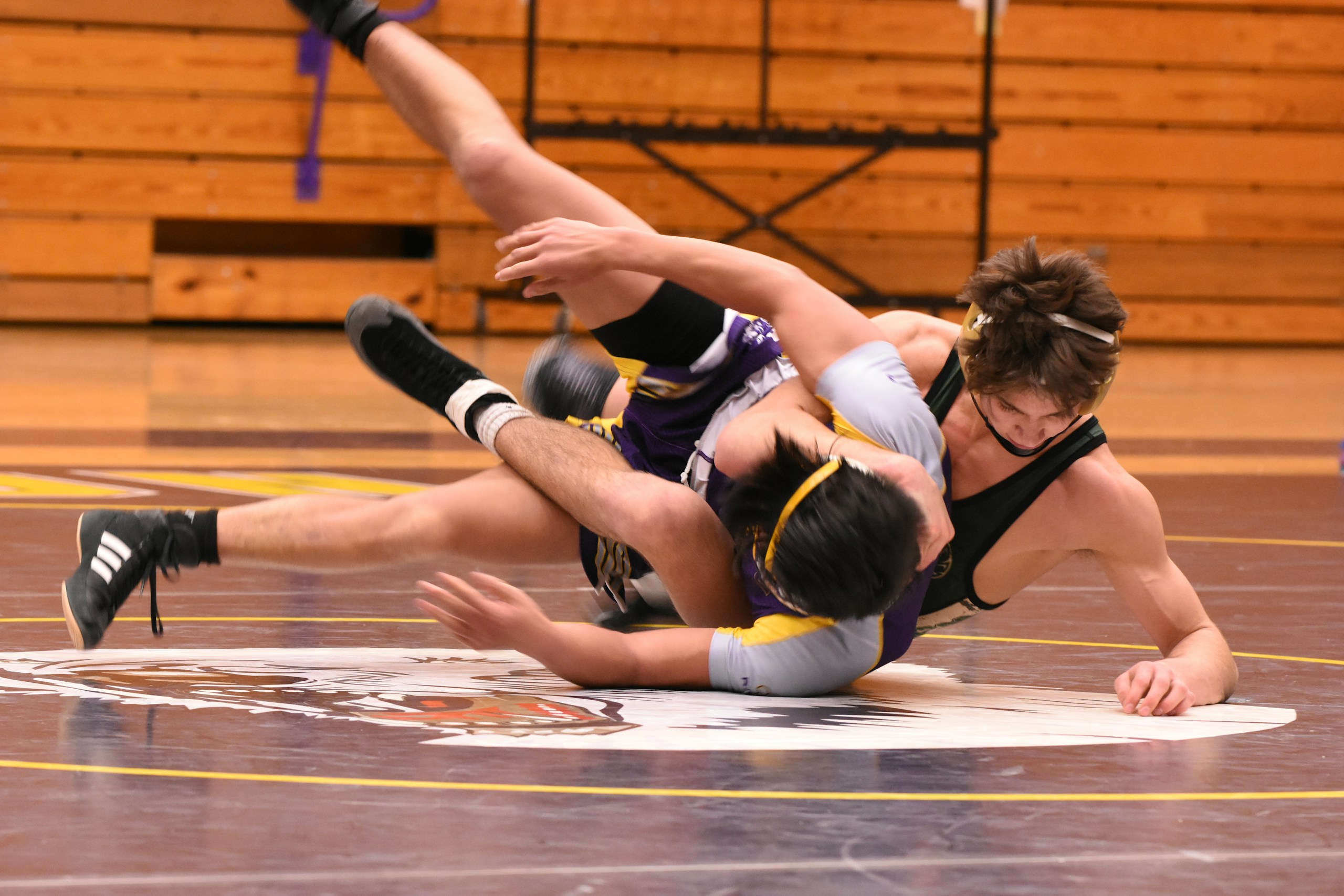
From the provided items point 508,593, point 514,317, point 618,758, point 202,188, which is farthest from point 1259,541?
point 202,188

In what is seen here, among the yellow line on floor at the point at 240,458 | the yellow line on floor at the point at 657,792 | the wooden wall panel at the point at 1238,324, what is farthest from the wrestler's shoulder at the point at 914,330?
the wooden wall panel at the point at 1238,324

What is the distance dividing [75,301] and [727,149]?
12.3 ft

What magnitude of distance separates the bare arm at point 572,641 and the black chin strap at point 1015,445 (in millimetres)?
419

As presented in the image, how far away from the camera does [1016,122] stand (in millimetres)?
10703

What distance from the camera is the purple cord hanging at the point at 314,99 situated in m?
9.74

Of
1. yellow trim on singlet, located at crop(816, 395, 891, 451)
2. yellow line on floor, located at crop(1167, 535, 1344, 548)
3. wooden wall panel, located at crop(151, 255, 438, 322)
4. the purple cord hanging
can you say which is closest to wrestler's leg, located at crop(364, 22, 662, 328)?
yellow trim on singlet, located at crop(816, 395, 891, 451)

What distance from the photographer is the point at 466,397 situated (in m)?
2.53

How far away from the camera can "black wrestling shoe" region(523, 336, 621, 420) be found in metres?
2.84

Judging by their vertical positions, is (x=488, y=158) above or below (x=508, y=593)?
above

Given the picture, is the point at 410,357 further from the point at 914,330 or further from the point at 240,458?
the point at 240,458

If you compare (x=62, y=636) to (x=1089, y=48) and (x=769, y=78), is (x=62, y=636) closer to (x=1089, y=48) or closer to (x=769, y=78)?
(x=769, y=78)

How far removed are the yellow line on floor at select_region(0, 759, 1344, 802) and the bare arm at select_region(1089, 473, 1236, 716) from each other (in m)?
0.40

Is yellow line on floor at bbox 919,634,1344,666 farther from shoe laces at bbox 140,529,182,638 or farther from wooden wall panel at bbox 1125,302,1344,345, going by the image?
wooden wall panel at bbox 1125,302,1344,345

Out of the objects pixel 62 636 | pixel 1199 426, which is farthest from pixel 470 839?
pixel 1199 426
